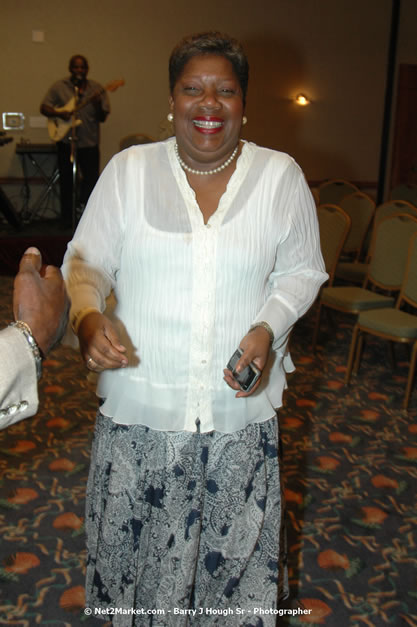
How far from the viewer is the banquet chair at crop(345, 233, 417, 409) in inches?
166

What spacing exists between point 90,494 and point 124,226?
796mm

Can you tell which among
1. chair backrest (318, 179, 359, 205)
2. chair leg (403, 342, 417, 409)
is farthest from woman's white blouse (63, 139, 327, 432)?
chair backrest (318, 179, 359, 205)

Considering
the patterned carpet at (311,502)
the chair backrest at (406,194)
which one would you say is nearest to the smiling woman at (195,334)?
the patterned carpet at (311,502)

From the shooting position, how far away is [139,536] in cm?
177

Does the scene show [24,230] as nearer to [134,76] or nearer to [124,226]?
[134,76]

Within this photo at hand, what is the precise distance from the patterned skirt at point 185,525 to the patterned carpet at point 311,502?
121 mm

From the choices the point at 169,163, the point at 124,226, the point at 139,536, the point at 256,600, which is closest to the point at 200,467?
the point at 139,536

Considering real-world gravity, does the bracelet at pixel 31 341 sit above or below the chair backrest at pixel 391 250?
above

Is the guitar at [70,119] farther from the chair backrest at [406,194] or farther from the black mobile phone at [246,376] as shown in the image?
the black mobile phone at [246,376]

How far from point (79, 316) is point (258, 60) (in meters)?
9.84

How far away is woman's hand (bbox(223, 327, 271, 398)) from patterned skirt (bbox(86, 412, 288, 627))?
0.24 meters

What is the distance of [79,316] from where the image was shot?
152cm

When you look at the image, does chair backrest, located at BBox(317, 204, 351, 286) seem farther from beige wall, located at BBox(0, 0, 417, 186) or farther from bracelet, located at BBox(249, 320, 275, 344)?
beige wall, located at BBox(0, 0, 417, 186)

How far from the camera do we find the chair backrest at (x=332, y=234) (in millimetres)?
5051
